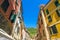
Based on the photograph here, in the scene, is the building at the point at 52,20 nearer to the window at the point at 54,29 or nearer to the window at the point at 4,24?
the window at the point at 54,29

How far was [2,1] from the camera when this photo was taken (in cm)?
1595

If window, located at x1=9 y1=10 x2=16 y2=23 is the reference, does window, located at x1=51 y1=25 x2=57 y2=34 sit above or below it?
below

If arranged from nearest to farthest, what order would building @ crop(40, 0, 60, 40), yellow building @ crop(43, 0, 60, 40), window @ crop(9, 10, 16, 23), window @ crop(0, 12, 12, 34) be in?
window @ crop(0, 12, 12, 34) → window @ crop(9, 10, 16, 23) → yellow building @ crop(43, 0, 60, 40) → building @ crop(40, 0, 60, 40)

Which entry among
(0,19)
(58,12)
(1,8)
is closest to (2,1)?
(1,8)

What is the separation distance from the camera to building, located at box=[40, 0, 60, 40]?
68.3 ft

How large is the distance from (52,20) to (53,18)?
1.36 feet

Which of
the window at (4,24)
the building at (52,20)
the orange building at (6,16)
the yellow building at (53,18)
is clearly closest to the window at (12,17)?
the orange building at (6,16)

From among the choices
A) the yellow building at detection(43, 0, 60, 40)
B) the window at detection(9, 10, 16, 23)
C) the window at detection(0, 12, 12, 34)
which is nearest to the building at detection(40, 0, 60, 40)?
the yellow building at detection(43, 0, 60, 40)

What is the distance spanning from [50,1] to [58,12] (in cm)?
258

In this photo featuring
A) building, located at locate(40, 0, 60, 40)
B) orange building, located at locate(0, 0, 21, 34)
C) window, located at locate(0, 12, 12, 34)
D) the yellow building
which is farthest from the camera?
building, located at locate(40, 0, 60, 40)

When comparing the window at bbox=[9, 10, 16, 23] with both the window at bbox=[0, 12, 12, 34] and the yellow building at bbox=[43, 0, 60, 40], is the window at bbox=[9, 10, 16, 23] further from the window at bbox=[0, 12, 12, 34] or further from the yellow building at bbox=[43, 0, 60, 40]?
the yellow building at bbox=[43, 0, 60, 40]

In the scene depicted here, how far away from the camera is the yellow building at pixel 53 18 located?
2070cm

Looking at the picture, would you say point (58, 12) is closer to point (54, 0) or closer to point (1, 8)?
point (54, 0)

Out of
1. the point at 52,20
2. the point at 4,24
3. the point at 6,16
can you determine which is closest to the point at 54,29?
the point at 52,20
